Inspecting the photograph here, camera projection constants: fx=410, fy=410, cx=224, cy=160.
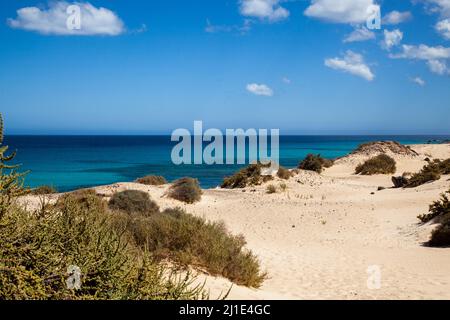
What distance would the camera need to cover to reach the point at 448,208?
14.8m

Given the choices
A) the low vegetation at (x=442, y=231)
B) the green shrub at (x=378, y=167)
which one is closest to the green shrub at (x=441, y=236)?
the low vegetation at (x=442, y=231)

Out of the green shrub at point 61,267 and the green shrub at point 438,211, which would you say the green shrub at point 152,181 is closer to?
the green shrub at point 438,211

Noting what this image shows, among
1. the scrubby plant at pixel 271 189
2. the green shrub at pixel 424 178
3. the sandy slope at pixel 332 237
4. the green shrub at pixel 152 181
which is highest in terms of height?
the green shrub at pixel 424 178

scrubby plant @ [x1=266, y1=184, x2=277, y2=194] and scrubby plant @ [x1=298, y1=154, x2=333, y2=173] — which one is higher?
scrubby plant @ [x1=298, y1=154, x2=333, y2=173]

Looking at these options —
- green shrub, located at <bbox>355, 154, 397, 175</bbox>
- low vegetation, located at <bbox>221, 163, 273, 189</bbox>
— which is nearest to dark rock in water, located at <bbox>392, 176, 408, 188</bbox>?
low vegetation, located at <bbox>221, 163, 273, 189</bbox>

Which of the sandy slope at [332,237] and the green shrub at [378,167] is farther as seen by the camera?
the green shrub at [378,167]

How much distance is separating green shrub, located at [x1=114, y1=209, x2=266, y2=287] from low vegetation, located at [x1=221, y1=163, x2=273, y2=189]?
19.0 m

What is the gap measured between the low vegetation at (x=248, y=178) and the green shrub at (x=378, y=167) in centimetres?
1008

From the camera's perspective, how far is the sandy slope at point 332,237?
884 cm

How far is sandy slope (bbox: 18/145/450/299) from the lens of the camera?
884 centimetres

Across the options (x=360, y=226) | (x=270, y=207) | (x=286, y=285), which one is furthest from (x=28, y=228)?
(x=270, y=207)

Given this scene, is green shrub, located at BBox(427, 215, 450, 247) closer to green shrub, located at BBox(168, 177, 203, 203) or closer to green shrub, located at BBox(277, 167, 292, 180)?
green shrub, located at BBox(168, 177, 203, 203)

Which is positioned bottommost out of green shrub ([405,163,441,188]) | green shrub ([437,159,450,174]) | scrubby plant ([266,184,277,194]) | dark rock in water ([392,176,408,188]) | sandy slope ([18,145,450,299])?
sandy slope ([18,145,450,299])
